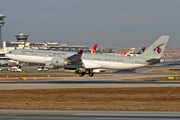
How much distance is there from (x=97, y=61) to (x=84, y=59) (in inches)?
133

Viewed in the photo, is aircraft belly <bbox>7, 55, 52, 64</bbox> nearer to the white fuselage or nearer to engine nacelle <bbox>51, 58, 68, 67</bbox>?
the white fuselage

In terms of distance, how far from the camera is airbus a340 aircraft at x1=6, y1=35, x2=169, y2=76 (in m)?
61.3

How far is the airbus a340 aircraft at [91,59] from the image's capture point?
61312mm

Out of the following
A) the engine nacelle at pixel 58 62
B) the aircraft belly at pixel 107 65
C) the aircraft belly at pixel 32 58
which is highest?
the aircraft belly at pixel 32 58

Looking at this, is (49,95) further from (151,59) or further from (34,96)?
(151,59)

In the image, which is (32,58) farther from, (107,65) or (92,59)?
(107,65)

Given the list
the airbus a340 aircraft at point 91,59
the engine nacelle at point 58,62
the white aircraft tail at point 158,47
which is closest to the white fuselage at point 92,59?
the airbus a340 aircraft at point 91,59

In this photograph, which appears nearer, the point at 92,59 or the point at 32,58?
the point at 32,58

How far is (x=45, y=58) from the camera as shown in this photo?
204 feet

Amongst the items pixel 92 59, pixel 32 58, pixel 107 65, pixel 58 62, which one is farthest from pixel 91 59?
pixel 32 58

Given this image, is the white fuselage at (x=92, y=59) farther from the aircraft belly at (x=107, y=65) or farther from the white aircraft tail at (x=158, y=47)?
the white aircraft tail at (x=158, y=47)

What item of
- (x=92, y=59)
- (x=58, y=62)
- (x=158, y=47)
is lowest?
(x=58, y=62)

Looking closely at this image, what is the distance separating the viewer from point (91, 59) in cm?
6488

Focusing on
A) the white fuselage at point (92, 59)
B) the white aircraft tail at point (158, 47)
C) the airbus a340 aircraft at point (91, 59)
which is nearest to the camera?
the airbus a340 aircraft at point (91, 59)
